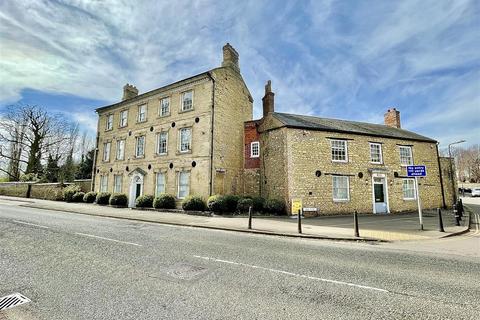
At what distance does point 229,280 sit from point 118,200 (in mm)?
20906

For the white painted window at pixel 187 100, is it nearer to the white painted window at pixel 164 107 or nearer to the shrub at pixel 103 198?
the white painted window at pixel 164 107

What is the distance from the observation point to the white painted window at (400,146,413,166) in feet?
72.5

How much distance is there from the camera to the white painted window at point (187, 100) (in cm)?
2188

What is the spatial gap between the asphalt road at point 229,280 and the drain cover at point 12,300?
0.36 feet

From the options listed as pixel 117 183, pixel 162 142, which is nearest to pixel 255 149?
pixel 162 142

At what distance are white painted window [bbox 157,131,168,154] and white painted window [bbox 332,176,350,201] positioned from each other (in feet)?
47.6

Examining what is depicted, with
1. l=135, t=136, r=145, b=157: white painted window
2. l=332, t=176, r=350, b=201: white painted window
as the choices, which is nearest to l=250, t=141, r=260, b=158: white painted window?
l=332, t=176, r=350, b=201: white painted window

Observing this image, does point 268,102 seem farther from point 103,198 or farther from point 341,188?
point 103,198

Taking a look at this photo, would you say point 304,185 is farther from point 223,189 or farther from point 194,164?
point 194,164

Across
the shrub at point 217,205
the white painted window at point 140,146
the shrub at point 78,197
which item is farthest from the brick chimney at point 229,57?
the shrub at point 78,197

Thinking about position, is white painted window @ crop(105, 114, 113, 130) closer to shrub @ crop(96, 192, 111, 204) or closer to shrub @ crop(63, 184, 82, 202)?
shrub @ crop(63, 184, 82, 202)

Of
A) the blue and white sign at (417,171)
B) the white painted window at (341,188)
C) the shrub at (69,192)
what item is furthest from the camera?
the shrub at (69,192)

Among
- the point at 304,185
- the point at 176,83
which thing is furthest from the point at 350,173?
the point at 176,83

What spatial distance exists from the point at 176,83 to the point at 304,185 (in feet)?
46.3
